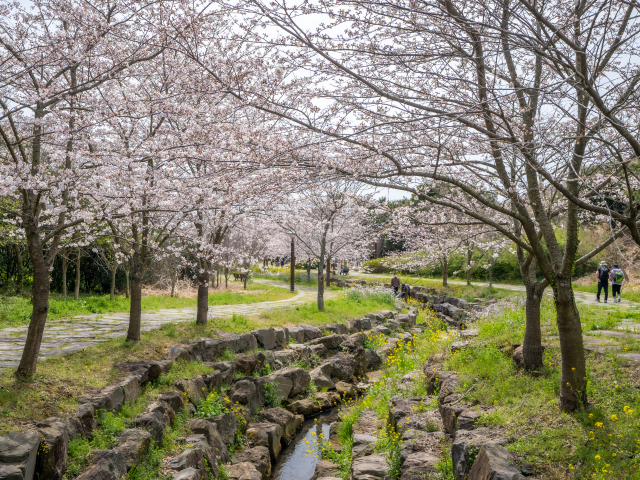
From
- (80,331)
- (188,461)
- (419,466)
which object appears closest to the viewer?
(419,466)

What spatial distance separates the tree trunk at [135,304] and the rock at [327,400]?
386 cm

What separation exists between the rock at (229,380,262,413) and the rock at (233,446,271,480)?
1.08 metres

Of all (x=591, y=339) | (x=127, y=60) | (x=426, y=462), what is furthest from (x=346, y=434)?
(x=127, y=60)

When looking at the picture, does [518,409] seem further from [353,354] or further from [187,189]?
[353,354]

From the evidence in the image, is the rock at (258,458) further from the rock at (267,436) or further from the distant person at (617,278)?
the distant person at (617,278)

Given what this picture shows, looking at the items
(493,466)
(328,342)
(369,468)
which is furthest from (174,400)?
(328,342)

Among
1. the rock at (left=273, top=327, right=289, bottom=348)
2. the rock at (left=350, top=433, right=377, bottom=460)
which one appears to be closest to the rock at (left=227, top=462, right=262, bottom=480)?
the rock at (left=350, top=433, right=377, bottom=460)

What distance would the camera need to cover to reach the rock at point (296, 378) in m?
8.99

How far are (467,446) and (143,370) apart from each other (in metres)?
4.69

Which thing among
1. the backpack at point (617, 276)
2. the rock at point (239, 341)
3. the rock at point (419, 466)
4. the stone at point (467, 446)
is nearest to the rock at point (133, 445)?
the rock at point (419, 466)

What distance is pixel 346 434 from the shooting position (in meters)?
7.34

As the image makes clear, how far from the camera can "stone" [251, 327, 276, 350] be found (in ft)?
33.2

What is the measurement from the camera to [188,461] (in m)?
5.21

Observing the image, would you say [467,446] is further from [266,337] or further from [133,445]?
[266,337]
